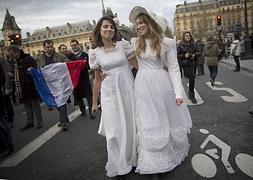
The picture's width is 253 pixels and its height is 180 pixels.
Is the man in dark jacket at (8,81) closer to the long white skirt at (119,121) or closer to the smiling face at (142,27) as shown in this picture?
the long white skirt at (119,121)

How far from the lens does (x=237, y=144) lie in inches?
173

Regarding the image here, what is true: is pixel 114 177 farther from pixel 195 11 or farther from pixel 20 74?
pixel 195 11

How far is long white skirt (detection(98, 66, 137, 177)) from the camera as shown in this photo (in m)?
3.62

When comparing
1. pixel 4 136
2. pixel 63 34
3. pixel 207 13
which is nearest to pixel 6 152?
pixel 4 136

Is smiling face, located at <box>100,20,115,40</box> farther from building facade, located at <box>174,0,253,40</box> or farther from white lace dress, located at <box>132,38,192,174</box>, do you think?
building facade, located at <box>174,0,253,40</box>

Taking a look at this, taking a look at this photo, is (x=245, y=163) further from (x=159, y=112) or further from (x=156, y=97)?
(x=156, y=97)

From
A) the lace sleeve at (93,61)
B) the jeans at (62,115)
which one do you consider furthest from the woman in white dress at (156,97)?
the jeans at (62,115)

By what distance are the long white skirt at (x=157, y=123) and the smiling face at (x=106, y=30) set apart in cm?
62

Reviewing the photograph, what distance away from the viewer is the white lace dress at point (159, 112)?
354cm

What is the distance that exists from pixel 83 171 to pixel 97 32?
1913mm

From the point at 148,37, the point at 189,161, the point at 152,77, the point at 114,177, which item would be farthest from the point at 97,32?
the point at 189,161

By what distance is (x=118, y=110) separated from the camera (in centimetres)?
368

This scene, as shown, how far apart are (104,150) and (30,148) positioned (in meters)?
1.57

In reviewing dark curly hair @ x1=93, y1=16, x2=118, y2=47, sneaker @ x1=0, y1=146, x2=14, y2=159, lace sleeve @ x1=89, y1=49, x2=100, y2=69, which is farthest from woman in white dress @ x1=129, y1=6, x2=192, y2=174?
sneaker @ x1=0, y1=146, x2=14, y2=159
